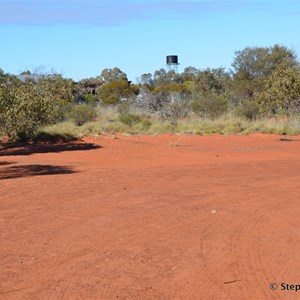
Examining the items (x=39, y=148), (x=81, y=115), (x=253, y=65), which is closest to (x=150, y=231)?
(x=39, y=148)

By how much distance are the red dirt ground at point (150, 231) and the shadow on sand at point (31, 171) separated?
3 cm

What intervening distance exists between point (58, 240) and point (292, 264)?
10.4 feet

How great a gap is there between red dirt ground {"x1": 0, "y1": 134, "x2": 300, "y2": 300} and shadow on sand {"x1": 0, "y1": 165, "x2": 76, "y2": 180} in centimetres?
3

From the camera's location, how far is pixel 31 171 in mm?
16688

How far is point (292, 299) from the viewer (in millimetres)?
5609

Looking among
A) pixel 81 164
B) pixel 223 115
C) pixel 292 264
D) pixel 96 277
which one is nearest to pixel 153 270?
pixel 96 277

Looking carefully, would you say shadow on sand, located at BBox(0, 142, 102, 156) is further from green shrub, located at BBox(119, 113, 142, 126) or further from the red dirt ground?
green shrub, located at BBox(119, 113, 142, 126)

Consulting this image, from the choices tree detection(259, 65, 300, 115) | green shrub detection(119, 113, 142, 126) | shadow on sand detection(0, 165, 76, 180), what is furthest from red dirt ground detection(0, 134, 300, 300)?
green shrub detection(119, 113, 142, 126)

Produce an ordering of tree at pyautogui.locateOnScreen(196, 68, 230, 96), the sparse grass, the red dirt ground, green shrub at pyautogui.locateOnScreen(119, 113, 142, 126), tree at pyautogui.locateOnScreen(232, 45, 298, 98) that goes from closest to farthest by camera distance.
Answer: the red dirt ground < the sparse grass < green shrub at pyautogui.locateOnScreen(119, 113, 142, 126) < tree at pyautogui.locateOnScreen(232, 45, 298, 98) < tree at pyautogui.locateOnScreen(196, 68, 230, 96)

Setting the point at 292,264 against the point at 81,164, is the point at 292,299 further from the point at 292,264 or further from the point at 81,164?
the point at 81,164

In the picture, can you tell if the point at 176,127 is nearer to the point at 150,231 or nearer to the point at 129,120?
the point at 129,120

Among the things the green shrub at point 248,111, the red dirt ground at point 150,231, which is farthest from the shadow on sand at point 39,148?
the green shrub at point 248,111

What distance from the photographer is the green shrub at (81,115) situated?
35.8m

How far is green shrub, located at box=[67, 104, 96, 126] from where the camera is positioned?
35.8 metres
